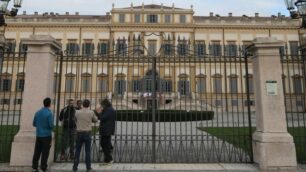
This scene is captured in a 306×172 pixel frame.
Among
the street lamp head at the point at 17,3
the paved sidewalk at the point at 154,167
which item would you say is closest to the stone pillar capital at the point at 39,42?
the street lamp head at the point at 17,3

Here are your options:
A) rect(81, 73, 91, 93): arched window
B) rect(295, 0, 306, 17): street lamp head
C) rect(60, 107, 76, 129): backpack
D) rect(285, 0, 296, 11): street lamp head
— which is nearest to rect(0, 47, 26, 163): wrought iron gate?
rect(60, 107, 76, 129): backpack

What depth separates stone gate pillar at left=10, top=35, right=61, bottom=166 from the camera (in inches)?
263

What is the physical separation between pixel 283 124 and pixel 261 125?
48 centimetres

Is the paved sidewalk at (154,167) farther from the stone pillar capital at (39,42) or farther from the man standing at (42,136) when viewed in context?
the stone pillar capital at (39,42)

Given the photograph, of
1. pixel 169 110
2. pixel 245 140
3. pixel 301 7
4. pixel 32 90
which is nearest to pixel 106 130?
pixel 32 90

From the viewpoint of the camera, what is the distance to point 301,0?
26.2 feet

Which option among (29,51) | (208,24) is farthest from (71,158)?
(208,24)

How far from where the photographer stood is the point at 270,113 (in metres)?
6.95

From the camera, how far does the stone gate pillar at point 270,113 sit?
264 inches

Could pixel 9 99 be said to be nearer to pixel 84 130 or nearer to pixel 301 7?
pixel 84 130

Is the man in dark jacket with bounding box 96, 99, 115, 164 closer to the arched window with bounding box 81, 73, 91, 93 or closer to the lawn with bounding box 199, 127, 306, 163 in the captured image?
the lawn with bounding box 199, 127, 306, 163

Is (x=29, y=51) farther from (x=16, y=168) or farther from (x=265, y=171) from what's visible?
(x=265, y=171)

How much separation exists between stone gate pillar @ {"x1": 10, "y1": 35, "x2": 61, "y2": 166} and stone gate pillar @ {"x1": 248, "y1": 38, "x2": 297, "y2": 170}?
488 cm

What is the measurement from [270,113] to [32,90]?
218 inches
